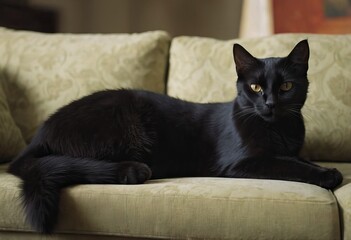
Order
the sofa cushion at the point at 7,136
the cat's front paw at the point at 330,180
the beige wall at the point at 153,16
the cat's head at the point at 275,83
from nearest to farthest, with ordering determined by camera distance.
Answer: the cat's front paw at the point at 330,180, the cat's head at the point at 275,83, the sofa cushion at the point at 7,136, the beige wall at the point at 153,16

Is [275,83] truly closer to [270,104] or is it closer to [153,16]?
[270,104]

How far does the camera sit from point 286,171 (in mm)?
1368

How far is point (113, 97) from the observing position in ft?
5.20

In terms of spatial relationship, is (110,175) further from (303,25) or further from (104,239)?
(303,25)

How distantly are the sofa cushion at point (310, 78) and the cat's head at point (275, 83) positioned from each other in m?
0.36

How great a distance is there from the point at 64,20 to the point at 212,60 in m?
1.59

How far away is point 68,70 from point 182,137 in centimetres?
64

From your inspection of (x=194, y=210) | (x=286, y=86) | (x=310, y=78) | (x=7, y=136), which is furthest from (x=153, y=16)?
(x=194, y=210)

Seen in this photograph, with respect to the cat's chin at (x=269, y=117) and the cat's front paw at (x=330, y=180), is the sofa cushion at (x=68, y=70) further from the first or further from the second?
the cat's front paw at (x=330, y=180)

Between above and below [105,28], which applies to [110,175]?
below

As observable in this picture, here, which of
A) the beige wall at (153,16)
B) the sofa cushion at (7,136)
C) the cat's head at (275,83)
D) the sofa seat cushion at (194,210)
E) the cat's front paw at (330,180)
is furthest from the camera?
the beige wall at (153,16)

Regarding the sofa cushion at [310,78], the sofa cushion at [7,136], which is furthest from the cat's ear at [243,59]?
the sofa cushion at [7,136]

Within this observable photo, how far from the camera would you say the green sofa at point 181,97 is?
1174 mm

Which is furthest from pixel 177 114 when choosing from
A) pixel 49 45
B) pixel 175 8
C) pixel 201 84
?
pixel 175 8
